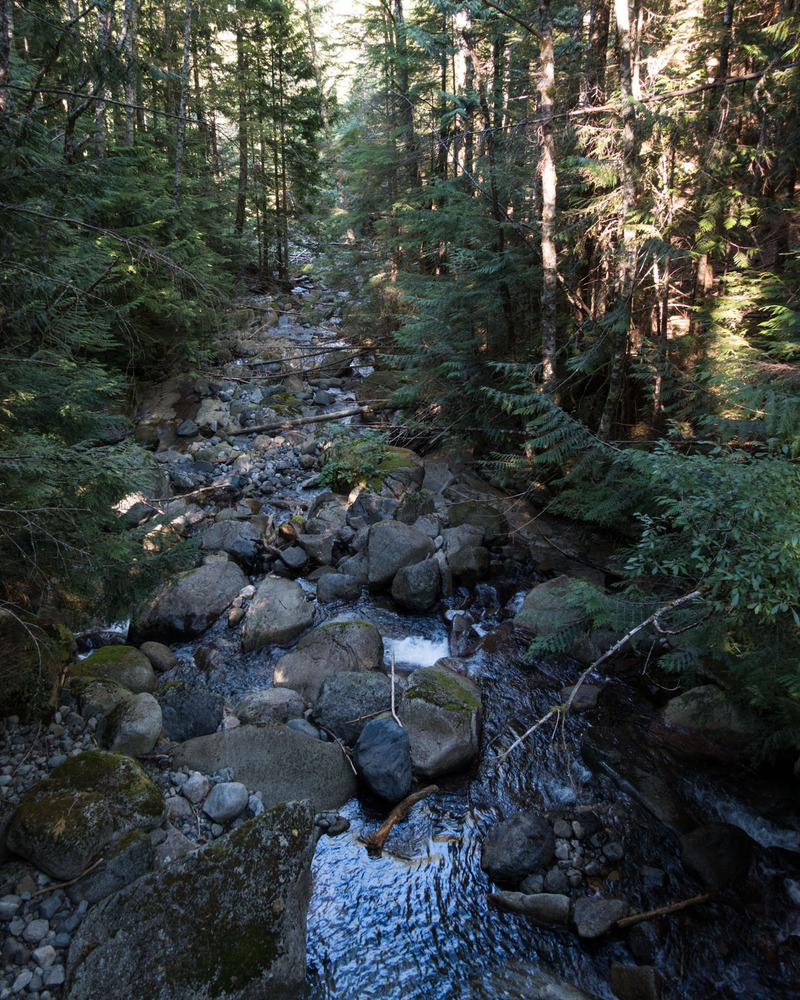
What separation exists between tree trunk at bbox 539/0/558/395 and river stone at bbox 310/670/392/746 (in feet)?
16.2

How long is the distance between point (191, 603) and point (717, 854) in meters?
6.75

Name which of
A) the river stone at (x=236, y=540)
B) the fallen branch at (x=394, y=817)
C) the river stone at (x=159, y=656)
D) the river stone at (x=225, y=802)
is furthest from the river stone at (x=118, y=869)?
the river stone at (x=236, y=540)

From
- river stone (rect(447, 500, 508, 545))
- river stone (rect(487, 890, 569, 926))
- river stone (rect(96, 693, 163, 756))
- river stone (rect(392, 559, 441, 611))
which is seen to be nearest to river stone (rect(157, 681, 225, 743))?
river stone (rect(96, 693, 163, 756))

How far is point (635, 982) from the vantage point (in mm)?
3832

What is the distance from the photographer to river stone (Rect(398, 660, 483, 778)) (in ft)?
18.1

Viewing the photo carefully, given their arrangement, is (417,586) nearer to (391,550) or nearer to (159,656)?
(391,550)

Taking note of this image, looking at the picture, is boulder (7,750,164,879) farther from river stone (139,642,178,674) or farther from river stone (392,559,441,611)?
river stone (392,559,441,611)

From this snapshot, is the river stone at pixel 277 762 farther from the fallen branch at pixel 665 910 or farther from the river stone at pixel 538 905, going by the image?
the fallen branch at pixel 665 910

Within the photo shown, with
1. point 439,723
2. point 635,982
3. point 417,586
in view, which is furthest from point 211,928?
point 417,586

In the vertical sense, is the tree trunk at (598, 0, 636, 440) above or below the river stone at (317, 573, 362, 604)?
above

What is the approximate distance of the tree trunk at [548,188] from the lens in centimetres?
782

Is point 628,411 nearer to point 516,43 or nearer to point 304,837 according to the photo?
point 304,837

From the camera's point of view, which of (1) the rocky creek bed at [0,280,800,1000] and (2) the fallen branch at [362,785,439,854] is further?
(2) the fallen branch at [362,785,439,854]

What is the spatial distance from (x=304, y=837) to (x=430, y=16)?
19939 millimetres
